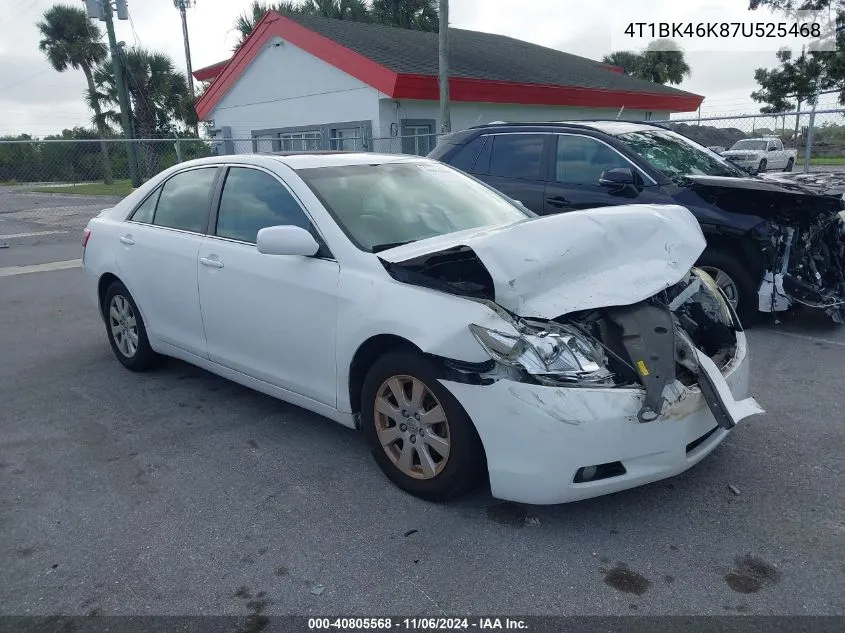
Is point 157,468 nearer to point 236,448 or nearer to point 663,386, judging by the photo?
point 236,448

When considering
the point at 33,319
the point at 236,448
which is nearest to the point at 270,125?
the point at 33,319

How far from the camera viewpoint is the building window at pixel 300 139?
20094 mm

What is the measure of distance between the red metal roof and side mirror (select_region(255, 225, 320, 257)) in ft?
47.0

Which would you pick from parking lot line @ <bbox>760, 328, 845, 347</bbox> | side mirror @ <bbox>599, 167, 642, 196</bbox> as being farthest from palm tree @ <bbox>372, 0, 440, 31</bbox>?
parking lot line @ <bbox>760, 328, 845, 347</bbox>

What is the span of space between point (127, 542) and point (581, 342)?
7.14 ft

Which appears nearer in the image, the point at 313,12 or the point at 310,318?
the point at 310,318

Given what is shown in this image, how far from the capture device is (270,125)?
21891 mm

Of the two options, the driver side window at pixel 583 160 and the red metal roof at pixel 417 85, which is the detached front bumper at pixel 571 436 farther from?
the red metal roof at pixel 417 85

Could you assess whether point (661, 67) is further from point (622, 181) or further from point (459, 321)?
point (459, 321)

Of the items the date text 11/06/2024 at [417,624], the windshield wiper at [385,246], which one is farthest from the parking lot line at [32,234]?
the date text 11/06/2024 at [417,624]

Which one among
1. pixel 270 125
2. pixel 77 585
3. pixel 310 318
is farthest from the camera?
pixel 270 125

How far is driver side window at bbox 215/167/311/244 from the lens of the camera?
13.1ft

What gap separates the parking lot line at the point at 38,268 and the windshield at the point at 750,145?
→ 22.5m

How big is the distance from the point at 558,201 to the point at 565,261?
3.55m
